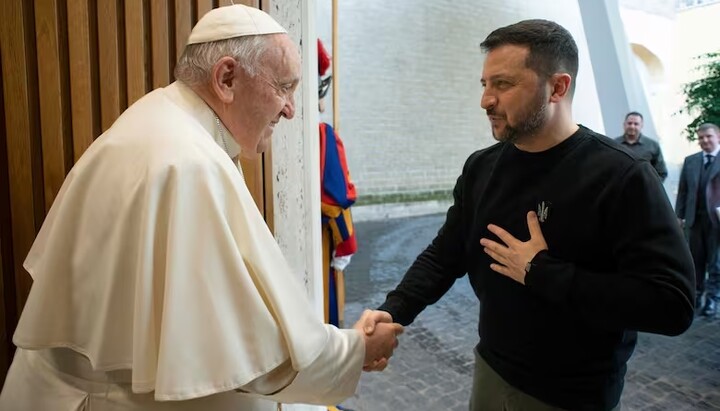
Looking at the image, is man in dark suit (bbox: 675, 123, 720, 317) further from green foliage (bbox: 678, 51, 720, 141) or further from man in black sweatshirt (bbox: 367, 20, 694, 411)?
man in black sweatshirt (bbox: 367, 20, 694, 411)

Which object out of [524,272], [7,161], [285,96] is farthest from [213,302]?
[7,161]

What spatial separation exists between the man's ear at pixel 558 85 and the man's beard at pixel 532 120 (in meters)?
0.04

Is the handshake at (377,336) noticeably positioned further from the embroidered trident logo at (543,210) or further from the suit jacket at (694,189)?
the suit jacket at (694,189)

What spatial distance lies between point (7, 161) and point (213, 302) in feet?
4.69

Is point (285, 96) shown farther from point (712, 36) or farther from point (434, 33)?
point (712, 36)

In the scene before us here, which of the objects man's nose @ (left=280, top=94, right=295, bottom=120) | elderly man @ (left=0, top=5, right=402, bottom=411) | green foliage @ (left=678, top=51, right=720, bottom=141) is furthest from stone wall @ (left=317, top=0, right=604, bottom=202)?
elderly man @ (left=0, top=5, right=402, bottom=411)

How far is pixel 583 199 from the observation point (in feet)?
4.78

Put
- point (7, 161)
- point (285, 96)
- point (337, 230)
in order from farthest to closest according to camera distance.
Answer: point (337, 230), point (7, 161), point (285, 96)

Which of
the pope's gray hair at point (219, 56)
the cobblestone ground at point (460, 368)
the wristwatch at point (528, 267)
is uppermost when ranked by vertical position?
the pope's gray hair at point (219, 56)

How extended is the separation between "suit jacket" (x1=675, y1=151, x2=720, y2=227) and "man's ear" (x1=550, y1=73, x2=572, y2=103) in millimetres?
4942

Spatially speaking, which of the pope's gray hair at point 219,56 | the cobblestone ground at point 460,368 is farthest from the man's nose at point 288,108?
the cobblestone ground at point 460,368

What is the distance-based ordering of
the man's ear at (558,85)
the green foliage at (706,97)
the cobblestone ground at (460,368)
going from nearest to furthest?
the man's ear at (558,85)
the cobblestone ground at (460,368)
the green foliage at (706,97)

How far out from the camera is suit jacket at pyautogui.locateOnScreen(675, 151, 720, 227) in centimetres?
549

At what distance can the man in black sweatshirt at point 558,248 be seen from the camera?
4.41 feet
